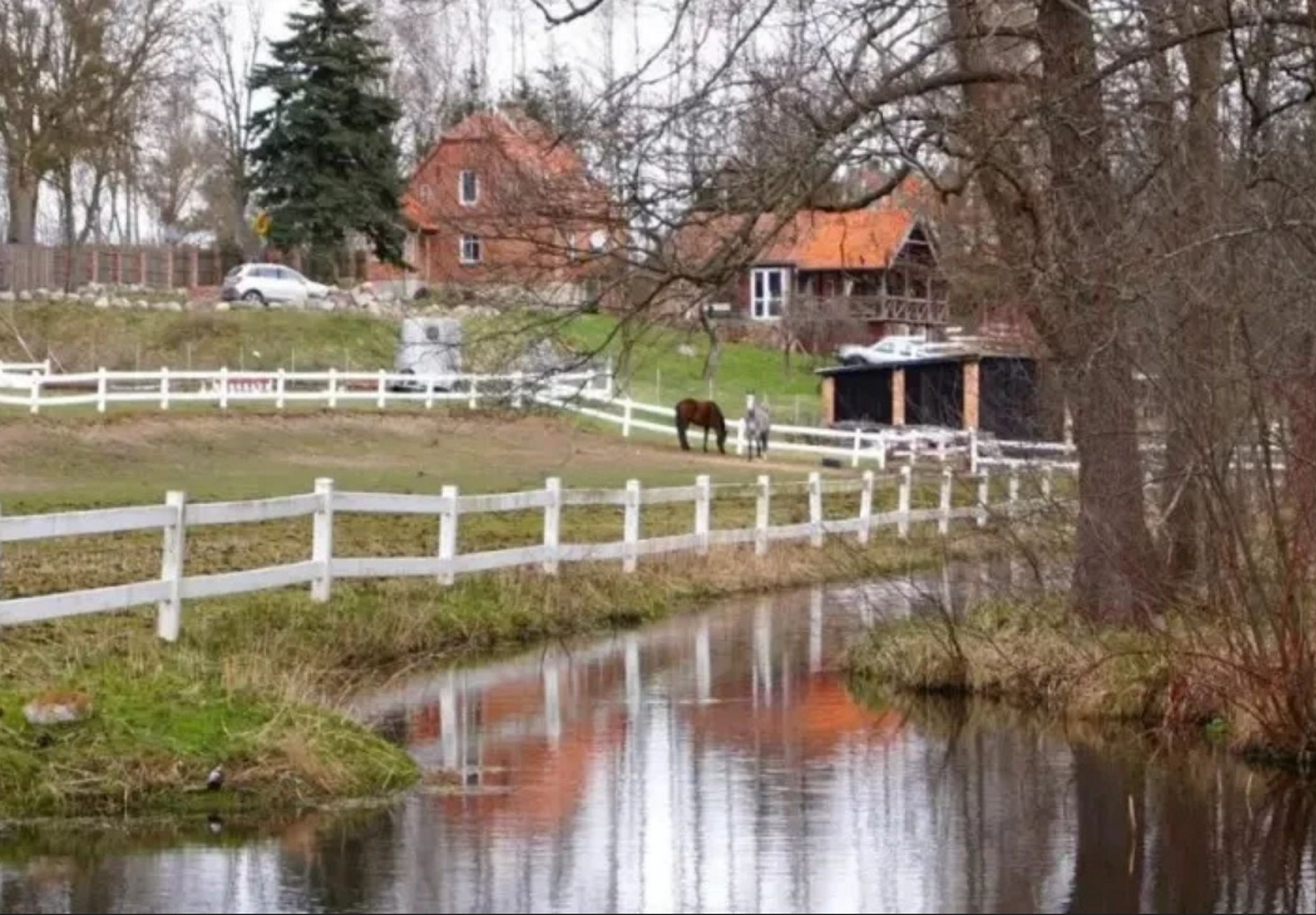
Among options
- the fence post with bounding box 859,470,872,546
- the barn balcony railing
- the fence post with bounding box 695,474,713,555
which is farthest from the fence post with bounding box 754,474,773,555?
the barn balcony railing

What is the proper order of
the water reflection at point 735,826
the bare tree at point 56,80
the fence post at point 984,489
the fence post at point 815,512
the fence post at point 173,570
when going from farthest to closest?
1. the bare tree at point 56,80
2. the fence post at point 815,512
3. the fence post at point 984,489
4. the fence post at point 173,570
5. the water reflection at point 735,826

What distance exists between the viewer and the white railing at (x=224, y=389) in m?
48.9

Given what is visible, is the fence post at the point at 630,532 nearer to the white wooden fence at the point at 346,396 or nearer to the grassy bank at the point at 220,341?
the white wooden fence at the point at 346,396

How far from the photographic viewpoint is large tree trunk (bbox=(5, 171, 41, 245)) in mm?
73188

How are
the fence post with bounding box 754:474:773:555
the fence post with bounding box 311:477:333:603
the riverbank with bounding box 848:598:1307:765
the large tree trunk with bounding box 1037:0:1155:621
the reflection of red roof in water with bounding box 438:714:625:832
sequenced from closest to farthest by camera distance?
the reflection of red roof in water with bounding box 438:714:625:832 → the riverbank with bounding box 848:598:1307:765 → the large tree trunk with bounding box 1037:0:1155:621 → the fence post with bounding box 311:477:333:603 → the fence post with bounding box 754:474:773:555

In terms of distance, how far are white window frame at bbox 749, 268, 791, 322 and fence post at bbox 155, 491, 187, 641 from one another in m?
Answer: 74.7

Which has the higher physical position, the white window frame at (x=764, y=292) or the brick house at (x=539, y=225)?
the white window frame at (x=764, y=292)

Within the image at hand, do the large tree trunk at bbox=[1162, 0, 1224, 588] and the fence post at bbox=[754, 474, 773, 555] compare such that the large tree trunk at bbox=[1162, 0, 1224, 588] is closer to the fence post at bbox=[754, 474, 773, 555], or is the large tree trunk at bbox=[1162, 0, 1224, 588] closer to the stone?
the stone

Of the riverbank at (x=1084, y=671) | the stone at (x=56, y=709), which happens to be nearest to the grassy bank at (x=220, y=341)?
the riverbank at (x=1084, y=671)

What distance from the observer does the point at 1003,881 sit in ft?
39.1

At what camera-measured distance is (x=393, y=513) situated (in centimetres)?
2322

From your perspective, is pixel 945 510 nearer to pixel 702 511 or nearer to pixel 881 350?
pixel 702 511

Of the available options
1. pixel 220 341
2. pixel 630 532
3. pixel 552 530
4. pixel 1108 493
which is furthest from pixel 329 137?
pixel 1108 493

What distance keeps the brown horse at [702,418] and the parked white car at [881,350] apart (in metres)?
22.1
